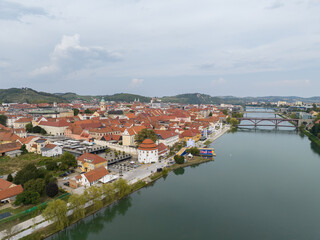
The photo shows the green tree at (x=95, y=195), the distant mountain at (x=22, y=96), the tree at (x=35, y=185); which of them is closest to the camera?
the green tree at (x=95, y=195)

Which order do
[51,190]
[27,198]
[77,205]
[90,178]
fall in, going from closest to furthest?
1. [77,205]
2. [27,198]
3. [51,190]
4. [90,178]

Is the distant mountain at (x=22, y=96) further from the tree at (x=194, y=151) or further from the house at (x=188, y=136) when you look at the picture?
the tree at (x=194, y=151)

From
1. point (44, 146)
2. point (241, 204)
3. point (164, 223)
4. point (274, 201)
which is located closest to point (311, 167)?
point (274, 201)

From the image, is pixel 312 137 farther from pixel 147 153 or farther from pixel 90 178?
pixel 90 178

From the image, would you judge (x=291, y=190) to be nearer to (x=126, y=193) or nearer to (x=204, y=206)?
(x=204, y=206)

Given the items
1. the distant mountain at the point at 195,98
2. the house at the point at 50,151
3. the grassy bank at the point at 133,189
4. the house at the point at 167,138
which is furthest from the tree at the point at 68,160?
the distant mountain at the point at 195,98

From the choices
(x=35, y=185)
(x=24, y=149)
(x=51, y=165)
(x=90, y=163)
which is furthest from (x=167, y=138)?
(x=35, y=185)
